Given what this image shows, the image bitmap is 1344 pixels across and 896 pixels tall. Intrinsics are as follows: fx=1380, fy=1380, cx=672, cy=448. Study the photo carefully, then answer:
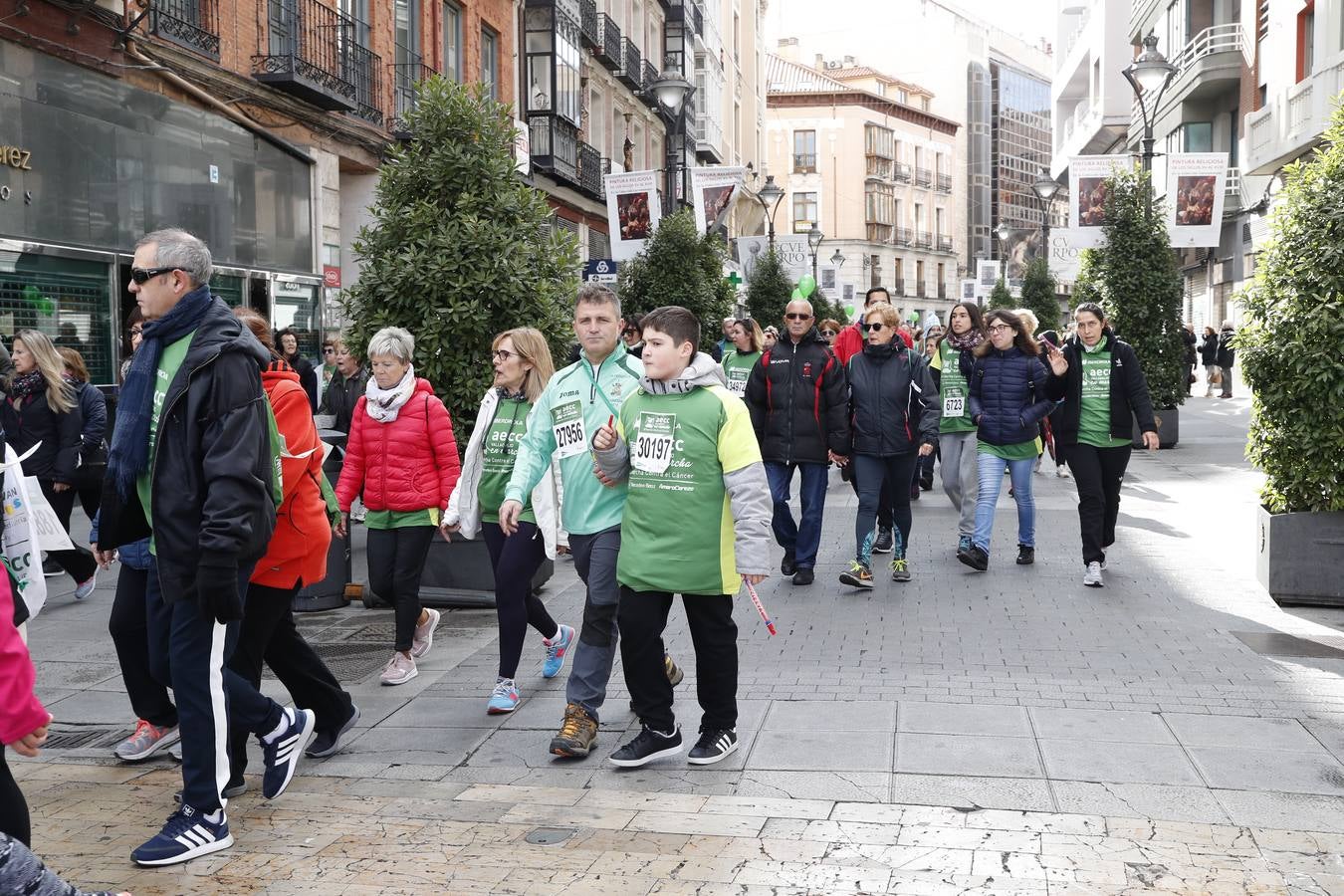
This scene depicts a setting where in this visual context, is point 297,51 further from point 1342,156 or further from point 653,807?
point 653,807

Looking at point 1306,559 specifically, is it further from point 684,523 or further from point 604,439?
point 604,439

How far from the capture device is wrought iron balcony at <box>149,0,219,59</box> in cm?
1534

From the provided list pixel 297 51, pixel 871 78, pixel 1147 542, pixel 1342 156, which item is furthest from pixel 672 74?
pixel 871 78

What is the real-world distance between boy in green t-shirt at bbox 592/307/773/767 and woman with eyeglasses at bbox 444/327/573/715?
85cm

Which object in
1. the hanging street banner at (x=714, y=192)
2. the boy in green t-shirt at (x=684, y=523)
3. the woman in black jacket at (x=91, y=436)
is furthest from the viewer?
the hanging street banner at (x=714, y=192)

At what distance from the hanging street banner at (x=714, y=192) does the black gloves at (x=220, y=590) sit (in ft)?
60.0

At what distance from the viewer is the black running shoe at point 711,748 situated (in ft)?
17.4

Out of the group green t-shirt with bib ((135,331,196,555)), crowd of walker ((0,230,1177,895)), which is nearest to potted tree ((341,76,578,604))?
crowd of walker ((0,230,1177,895))

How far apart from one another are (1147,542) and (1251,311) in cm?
272

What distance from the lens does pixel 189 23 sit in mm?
15969

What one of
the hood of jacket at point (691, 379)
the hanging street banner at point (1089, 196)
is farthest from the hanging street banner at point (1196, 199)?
the hood of jacket at point (691, 379)

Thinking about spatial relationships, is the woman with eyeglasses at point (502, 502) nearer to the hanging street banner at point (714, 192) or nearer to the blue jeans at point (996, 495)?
the blue jeans at point (996, 495)

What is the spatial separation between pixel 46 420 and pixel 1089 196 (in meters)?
14.3

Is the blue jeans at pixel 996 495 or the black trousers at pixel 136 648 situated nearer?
the black trousers at pixel 136 648
